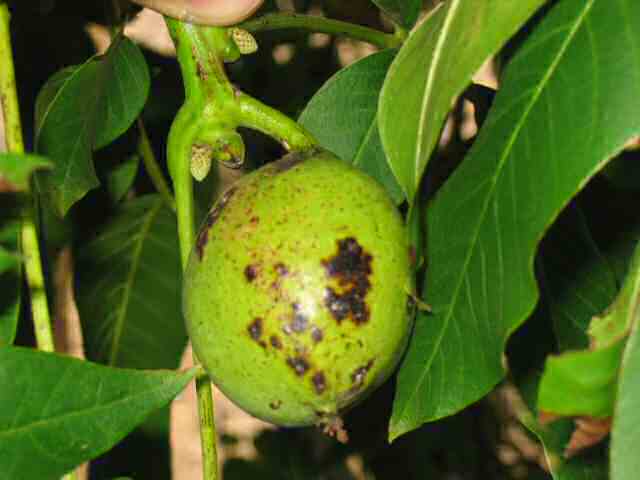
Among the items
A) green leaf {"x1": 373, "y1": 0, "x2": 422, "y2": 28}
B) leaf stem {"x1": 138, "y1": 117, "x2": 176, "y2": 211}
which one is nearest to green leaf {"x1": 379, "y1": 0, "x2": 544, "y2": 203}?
green leaf {"x1": 373, "y1": 0, "x2": 422, "y2": 28}

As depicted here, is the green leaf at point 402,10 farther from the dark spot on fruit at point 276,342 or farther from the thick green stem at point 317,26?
the dark spot on fruit at point 276,342

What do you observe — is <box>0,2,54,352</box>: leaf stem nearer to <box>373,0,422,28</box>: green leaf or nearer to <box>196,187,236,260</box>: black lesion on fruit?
<box>196,187,236,260</box>: black lesion on fruit

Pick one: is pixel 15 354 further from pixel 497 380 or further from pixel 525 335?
pixel 525 335

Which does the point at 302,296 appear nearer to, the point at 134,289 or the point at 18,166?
the point at 18,166

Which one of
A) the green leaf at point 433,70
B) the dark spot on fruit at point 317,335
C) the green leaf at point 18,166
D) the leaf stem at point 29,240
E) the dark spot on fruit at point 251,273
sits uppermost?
the green leaf at point 433,70

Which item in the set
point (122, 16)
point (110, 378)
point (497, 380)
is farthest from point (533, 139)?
point (122, 16)

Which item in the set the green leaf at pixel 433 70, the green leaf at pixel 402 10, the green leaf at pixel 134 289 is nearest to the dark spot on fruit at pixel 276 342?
the green leaf at pixel 433 70

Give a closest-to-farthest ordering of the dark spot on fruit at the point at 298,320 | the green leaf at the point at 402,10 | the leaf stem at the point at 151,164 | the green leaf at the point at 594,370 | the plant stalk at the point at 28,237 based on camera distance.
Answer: the green leaf at the point at 594,370, the dark spot on fruit at the point at 298,320, the plant stalk at the point at 28,237, the green leaf at the point at 402,10, the leaf stem at the point at 151,164
